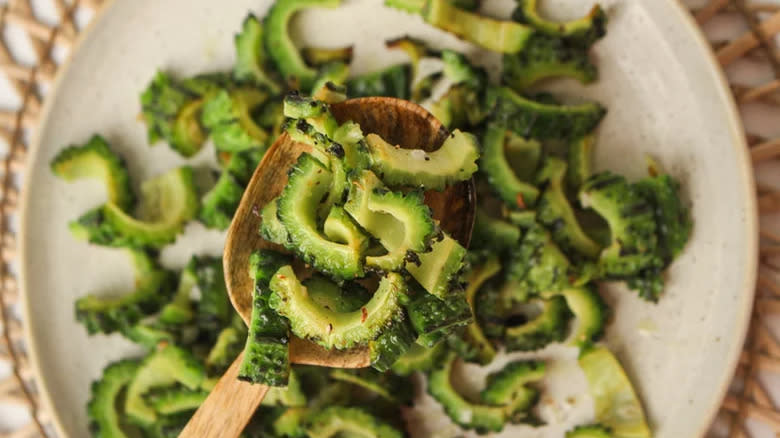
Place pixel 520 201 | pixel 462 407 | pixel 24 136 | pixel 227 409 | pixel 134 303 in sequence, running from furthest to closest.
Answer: pixel 24 136, pixel 134 303, pixel 462 407, pixel 520 201, pixel 227 409

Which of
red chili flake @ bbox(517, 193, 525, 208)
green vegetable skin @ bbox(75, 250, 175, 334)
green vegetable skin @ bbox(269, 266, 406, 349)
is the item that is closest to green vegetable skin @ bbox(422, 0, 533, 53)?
red chili flake @ bbox(517, 193, 525, 208)

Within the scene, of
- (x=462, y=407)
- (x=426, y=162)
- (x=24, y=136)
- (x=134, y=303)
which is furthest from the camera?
(x=24, y=136)

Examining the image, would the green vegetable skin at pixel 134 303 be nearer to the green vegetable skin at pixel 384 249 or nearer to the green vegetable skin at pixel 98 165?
the green vegetable skin at pixel 384 249

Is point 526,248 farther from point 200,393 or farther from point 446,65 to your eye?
point 200,393

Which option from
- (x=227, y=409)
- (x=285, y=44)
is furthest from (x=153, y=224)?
(x=227, y=409)

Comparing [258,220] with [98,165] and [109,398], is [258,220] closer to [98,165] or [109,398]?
[98,165]

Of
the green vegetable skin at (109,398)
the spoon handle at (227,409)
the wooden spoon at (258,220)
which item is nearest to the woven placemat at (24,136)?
the green vegetable skin at (109,398)

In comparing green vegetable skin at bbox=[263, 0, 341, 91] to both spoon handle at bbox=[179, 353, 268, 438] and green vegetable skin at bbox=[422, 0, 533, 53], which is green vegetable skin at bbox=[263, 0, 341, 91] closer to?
green vegetable skin at bbox=[422, 0, 533, 53]

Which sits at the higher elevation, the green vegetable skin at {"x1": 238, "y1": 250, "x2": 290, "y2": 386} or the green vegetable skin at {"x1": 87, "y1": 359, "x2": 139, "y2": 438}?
the green vegetable skin at {"x1": 238, "y1": 250, "x2": 290, "y2": 386}
